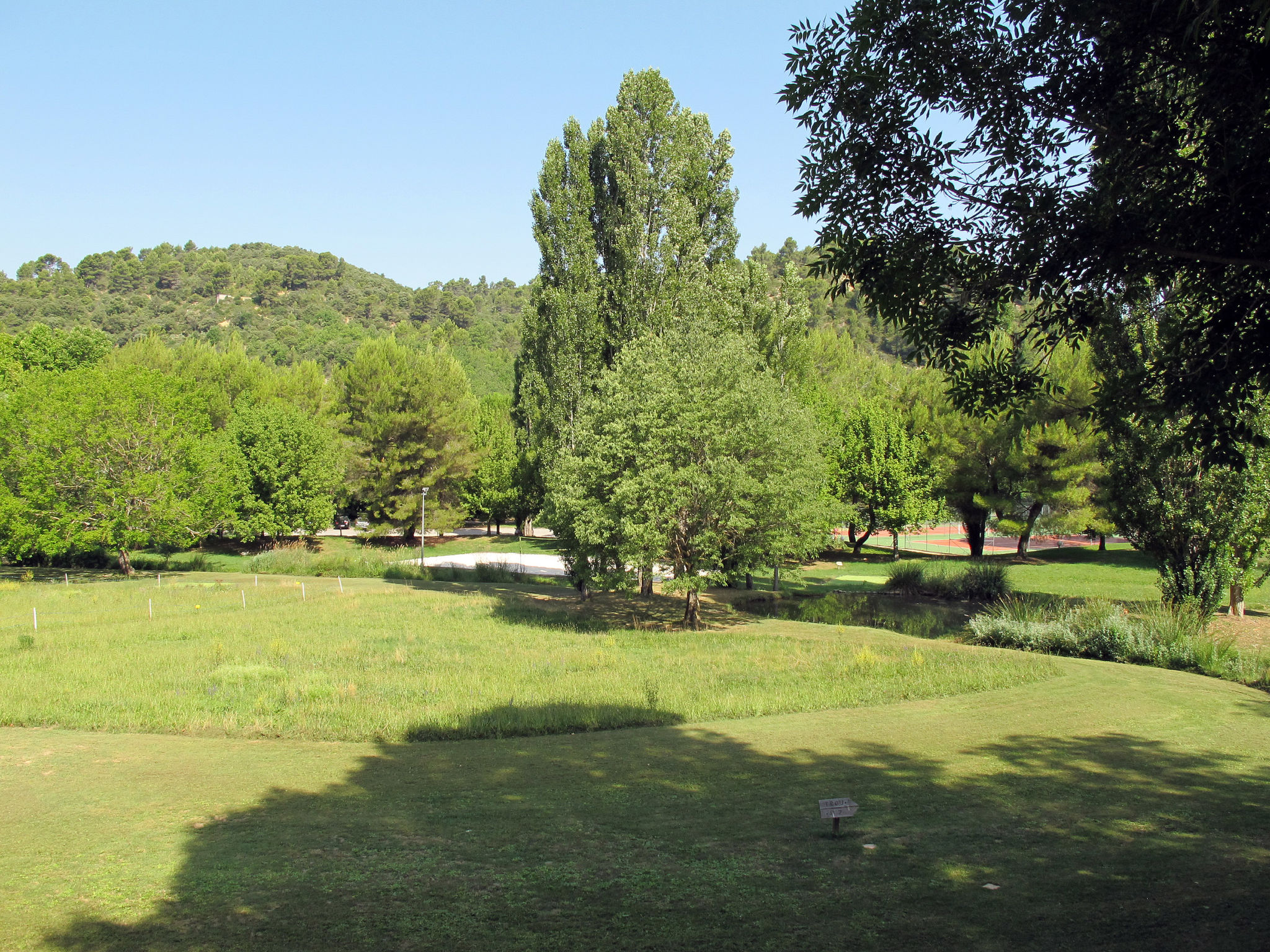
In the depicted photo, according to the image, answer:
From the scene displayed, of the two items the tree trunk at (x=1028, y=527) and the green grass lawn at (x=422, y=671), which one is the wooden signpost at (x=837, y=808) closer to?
the green grass lawn at (x=422, y=671)

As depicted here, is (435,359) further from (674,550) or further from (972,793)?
(972,793)

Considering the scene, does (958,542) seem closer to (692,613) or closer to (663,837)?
(692,613)

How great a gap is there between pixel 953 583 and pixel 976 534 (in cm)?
2164

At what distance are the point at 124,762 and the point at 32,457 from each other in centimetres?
4052

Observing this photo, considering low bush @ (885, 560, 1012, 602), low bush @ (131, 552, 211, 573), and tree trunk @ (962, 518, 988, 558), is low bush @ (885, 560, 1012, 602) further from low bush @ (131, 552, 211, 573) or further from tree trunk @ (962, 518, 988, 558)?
low bush @ (131, 552, 211, 573)

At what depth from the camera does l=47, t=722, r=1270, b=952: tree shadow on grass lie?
6176 mm

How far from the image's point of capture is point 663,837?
27.9 ft

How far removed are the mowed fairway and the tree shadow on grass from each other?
0.03m

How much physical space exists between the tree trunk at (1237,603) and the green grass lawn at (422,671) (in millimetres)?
11011

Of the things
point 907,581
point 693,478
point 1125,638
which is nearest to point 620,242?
point 693,478

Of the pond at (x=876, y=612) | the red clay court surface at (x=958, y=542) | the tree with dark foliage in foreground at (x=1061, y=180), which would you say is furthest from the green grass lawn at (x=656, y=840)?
the red clay court surface at (x=958, y=542)

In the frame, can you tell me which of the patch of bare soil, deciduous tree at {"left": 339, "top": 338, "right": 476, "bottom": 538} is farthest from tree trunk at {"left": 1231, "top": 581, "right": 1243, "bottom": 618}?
deciduous tree at {"left": 339, "top": 338, "right": 476, "bottom": 538}

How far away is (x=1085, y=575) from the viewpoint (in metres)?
45.8

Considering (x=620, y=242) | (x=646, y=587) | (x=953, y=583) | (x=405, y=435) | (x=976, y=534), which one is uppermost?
(x=620, y=242)
